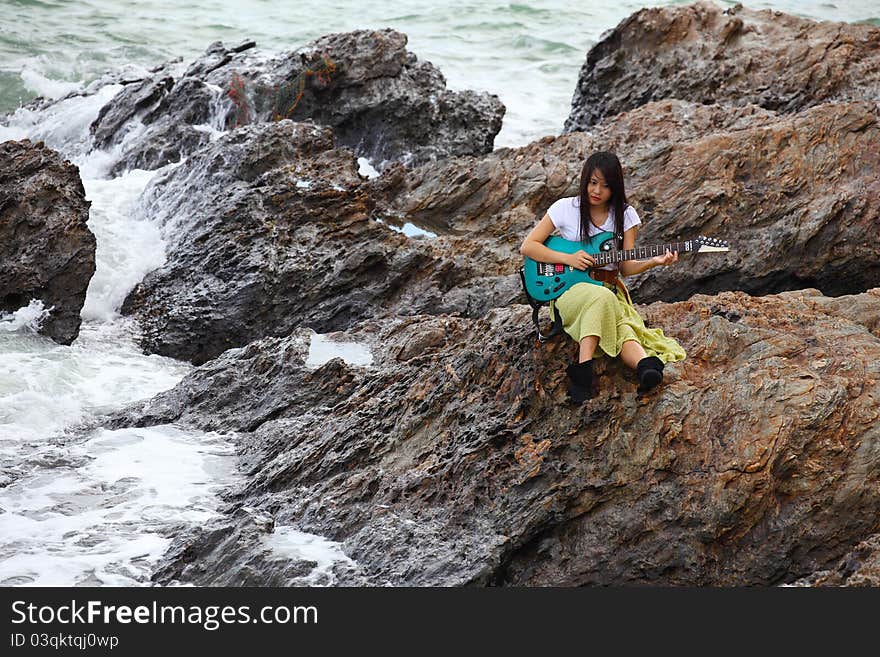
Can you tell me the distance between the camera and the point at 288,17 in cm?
2459

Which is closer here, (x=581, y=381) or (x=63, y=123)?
(x=581, y=381)

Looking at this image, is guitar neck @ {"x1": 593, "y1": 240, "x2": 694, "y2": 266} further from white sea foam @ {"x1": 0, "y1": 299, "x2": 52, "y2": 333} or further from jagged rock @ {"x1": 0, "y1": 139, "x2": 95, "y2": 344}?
white sea foam @ {"x1": 0, "y1": 299, "x2": 52, "y2": 333}

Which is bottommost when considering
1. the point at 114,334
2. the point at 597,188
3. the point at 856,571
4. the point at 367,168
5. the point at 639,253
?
the point at 114,334

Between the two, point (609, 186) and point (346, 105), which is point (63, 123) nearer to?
point (346, 105)

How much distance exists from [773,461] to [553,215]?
5.30 ft

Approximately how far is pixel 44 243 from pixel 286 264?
2.00 m

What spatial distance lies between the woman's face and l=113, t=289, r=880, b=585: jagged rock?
2.43 ft

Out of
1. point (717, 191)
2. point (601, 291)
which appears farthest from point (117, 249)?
point (601, 291)

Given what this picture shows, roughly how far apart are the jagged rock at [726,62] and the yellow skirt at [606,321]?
24.5ft

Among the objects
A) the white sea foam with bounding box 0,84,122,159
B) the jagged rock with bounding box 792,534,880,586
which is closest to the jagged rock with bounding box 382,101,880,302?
the jagged rock with bounding box 792,534,880,586

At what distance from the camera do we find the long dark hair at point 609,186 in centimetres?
546

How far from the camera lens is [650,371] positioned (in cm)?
526

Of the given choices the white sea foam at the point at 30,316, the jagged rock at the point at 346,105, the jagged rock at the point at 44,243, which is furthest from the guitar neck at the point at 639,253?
the jagged rock at the point at 346,105

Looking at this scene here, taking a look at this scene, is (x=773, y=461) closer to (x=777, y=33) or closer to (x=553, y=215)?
(x=553, y=215)
